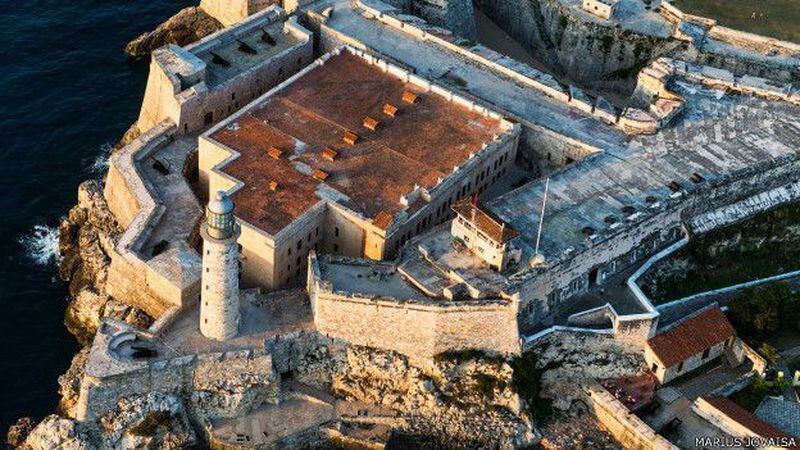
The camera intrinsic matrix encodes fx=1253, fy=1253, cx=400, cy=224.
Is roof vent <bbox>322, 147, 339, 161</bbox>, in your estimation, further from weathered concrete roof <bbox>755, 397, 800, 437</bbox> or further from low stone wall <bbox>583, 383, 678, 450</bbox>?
weathered concrete roof <bbox>755, 397, 800, 437</bbox>

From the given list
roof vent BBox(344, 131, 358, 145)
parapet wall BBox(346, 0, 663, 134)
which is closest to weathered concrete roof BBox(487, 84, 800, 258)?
parapet wall BBox(346, 0, 663, 134)

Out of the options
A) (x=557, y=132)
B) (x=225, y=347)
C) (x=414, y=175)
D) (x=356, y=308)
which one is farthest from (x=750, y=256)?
(x=225, y=347)

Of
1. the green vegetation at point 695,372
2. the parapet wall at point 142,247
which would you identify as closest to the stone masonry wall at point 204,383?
the parapet wall at point 142,247

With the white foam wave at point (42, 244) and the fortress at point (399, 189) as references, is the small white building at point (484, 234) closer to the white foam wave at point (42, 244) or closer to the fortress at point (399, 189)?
the fortress at point (399, 189)

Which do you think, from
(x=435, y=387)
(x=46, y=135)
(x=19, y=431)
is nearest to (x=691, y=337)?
(x=435, y=387)

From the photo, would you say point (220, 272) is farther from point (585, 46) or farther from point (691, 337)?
point (585, 46)

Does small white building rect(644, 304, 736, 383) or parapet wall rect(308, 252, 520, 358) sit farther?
small white building rect(644, 304, 736, 383)
